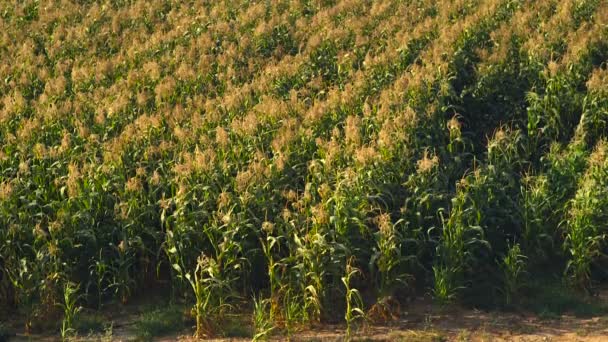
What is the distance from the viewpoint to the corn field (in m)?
8.65

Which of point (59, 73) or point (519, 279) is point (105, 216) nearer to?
point (519, 279)

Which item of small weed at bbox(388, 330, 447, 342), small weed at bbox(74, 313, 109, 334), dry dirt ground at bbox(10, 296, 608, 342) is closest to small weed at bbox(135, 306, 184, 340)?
dry dirt ground at bbox(10, 296, 608, 342)

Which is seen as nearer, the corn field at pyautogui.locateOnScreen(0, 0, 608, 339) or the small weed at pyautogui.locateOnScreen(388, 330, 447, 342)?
the small weed at pyautogui.locateOnScreen(388, 330, 447, 342)

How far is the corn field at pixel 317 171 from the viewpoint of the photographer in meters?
8.65

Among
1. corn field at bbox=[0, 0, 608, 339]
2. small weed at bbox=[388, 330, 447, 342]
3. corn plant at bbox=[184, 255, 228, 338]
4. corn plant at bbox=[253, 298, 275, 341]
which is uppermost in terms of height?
corn field at bbox=[0, 0, 608, 339]

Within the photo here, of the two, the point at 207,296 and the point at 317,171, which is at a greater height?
the point at 317,171

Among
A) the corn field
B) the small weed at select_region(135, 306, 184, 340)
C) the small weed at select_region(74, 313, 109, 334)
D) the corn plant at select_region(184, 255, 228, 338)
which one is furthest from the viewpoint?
the corn field

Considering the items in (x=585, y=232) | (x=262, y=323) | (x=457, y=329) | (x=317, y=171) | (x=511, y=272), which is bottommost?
(x=457, y=329)

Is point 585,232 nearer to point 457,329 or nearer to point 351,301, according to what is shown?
point 457,329

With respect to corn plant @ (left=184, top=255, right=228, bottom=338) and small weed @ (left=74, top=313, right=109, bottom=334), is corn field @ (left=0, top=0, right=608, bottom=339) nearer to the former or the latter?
corn plant @ (left=184, top=255, right=228, bottom=338)

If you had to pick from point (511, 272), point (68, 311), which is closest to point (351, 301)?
point (511, 272)

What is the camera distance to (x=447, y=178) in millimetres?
9930

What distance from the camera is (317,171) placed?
999 centimetres

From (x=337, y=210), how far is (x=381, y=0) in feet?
34.9
